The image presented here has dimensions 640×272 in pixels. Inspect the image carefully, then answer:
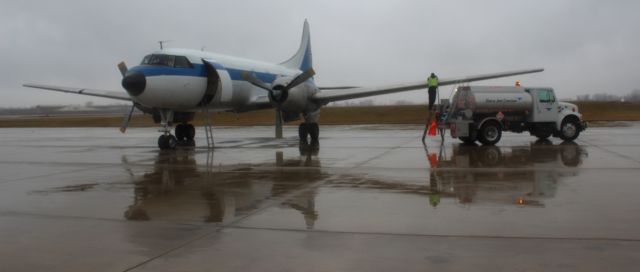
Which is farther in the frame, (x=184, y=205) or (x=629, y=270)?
(x=184, y=205)

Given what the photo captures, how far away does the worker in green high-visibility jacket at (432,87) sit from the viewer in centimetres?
2058

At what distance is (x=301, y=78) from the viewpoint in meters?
20.3

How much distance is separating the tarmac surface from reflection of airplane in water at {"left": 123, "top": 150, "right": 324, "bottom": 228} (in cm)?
3

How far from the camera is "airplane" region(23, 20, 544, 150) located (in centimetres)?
1716

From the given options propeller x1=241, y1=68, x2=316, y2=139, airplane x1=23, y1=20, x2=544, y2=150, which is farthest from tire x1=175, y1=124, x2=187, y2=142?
propeller x1=241, y1=68, x2=316, y2=139

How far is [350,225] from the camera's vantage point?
20.0 feet

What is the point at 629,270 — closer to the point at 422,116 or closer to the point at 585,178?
the point at 585,178

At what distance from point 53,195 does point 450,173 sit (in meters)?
7.06

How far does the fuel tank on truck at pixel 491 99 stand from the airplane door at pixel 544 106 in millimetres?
228

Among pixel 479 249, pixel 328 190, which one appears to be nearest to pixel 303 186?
pixel 328 190

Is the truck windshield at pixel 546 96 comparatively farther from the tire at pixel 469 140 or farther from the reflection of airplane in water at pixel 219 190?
the reflection of airplane in water at pixel 219 190

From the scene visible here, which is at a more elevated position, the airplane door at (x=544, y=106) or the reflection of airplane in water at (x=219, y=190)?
the airplane door at (x=544, y=106)

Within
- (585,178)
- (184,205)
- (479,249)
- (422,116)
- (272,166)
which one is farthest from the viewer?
(422,116)

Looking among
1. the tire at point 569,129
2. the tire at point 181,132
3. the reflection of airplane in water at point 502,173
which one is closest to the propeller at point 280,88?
the tire at point 181,132
